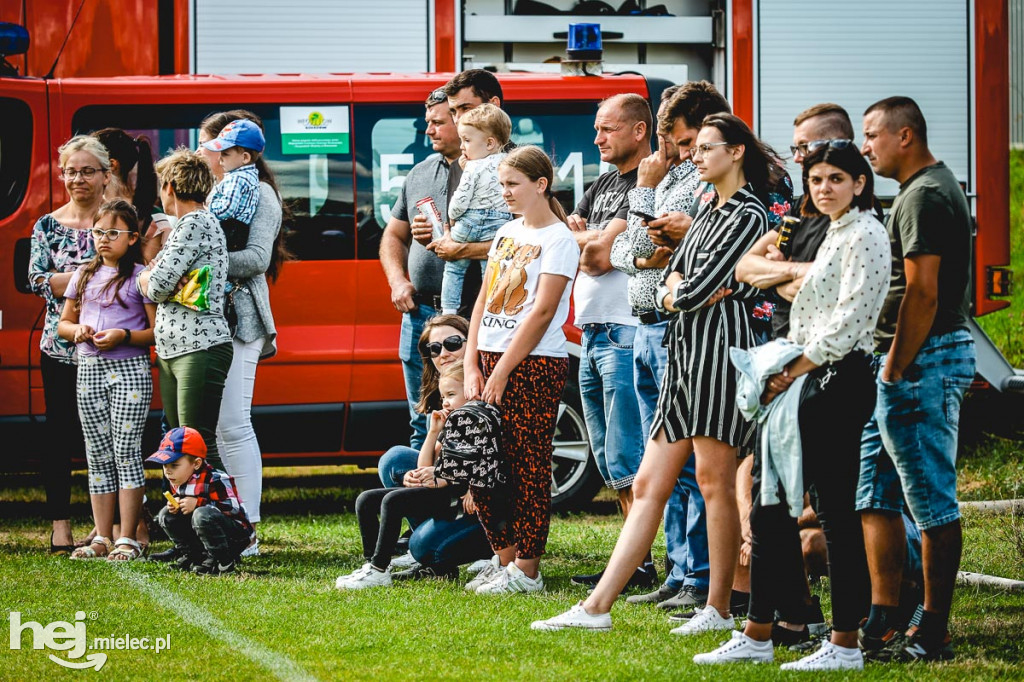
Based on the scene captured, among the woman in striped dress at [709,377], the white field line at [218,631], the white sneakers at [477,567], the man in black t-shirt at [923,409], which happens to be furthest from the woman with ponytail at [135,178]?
the man in black t-shirt at [923,409]

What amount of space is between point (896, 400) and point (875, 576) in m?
0.57

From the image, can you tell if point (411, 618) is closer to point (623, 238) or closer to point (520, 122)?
point (623, 238)

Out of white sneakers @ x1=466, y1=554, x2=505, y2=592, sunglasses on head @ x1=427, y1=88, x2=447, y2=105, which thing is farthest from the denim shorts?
sunglasses on head @ x1=427, y1=88, x2=447, y2=105

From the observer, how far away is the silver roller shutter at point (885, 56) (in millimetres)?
8914

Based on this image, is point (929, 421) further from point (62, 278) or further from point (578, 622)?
point (62, 278)

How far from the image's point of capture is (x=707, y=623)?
4660 mm

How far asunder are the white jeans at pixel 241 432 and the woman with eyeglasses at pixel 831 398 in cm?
273

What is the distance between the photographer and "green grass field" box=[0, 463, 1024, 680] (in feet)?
14.0

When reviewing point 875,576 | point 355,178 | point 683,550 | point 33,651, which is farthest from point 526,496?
point 355,178

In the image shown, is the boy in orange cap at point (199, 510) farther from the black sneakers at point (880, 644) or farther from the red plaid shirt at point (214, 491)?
the black sneakers at point (880, 644)

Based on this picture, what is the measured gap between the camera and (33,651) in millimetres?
4547

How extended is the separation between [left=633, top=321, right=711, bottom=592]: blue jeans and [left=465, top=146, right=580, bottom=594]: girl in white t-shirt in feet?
1.07

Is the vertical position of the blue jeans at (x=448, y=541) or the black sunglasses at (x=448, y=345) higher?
the black sunglasses at (x=448, y=345)

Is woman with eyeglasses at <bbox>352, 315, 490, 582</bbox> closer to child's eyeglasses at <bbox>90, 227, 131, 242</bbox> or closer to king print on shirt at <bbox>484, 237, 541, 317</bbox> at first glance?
king print on shirt at <bbox>484, 237, 541, 317</bbox>
